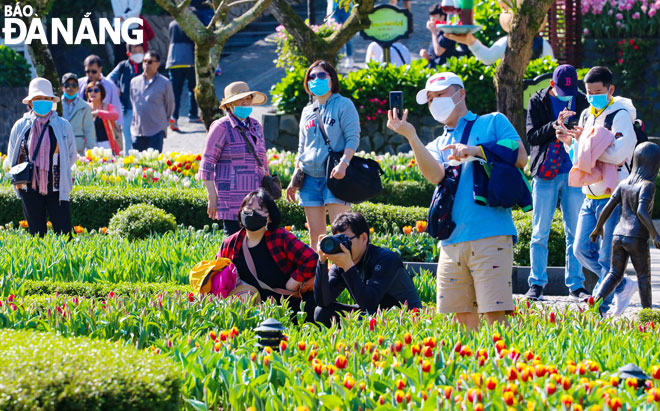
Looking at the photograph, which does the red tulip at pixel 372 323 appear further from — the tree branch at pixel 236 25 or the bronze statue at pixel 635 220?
the tree branch at pixel 236 25

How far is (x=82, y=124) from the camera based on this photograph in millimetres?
14398

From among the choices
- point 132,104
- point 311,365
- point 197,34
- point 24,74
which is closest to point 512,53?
point 197,34

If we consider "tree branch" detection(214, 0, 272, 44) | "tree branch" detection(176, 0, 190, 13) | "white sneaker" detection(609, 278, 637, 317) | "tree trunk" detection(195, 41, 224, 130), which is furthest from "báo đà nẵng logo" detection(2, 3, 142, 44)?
"white sneaker" detection(609, 278, 637, 317)

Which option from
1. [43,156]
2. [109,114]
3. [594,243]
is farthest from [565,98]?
[109,114]

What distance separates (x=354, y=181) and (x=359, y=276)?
76.3 inches

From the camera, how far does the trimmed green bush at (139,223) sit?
10500 millimetres

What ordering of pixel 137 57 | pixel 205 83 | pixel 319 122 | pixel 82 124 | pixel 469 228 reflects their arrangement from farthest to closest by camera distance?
pixel 137 57, pixel 82 124, pixel 205 83, pixel 319 122, pixel 469 228

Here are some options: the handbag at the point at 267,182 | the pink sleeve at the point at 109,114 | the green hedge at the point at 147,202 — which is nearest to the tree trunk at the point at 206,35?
the green hedge at the point at 147,202

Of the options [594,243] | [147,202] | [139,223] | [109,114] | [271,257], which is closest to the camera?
[271,257]

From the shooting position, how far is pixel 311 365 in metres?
5.19

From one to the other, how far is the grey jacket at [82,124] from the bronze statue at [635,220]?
817cm

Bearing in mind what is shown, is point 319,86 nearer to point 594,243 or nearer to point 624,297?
point 594,243

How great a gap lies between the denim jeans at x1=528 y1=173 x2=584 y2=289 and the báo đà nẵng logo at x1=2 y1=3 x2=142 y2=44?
730 centimetres

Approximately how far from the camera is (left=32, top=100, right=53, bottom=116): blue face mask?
10.0 meters
